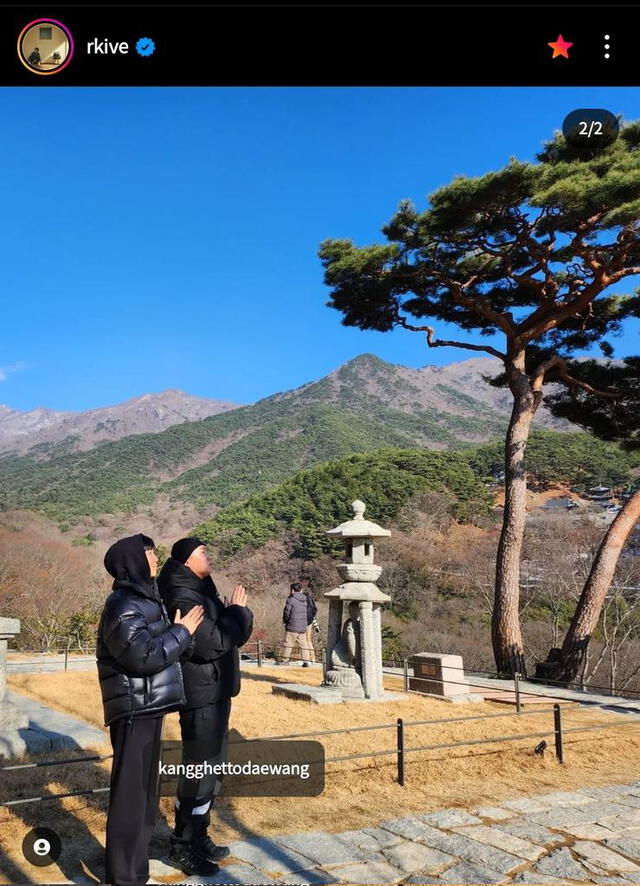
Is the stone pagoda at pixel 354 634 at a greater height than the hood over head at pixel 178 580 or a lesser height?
lesser

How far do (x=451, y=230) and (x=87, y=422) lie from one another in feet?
385

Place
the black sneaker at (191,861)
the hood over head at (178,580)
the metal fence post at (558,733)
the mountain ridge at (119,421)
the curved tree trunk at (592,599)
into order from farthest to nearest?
the mountain ridge at (119,421) → the curved tree trunk at (592,599) → the metal fence post at (558,733) → the hood over head at (178,580) → the black sneaker at (191,861)

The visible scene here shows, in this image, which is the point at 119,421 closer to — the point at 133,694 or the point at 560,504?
the point at 560,504

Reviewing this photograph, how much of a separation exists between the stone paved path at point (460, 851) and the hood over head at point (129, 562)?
157cm

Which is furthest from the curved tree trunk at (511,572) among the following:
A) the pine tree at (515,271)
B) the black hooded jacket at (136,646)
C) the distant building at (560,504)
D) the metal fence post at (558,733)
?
the distant building at (560,504)

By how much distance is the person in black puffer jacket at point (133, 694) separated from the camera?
9.93 feet

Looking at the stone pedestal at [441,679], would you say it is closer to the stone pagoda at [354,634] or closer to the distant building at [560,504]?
the stone pagoda at [354,634]

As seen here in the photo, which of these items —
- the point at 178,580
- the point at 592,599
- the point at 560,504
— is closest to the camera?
the point at 178,580

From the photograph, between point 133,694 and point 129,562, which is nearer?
point 133,694

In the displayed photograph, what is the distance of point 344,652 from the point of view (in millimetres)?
9672

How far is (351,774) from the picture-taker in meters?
5.50

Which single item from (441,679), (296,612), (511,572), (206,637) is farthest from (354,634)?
(206,637)

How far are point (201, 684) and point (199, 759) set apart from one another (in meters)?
0.39

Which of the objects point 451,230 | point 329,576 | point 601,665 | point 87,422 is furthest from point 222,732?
point 87,422
